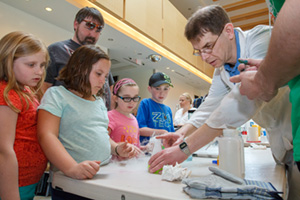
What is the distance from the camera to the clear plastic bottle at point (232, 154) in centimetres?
62

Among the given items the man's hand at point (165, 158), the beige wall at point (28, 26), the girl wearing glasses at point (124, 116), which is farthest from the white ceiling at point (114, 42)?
the man's hand at point (165, 158)

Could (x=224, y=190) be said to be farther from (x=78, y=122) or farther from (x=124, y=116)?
(x=124, y=116)

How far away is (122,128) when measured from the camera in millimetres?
1342

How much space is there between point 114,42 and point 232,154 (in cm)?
291

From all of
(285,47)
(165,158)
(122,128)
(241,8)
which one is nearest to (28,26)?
(122,128)

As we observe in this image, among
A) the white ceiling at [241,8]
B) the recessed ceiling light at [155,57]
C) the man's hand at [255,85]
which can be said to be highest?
the white ceiling at [241,8]

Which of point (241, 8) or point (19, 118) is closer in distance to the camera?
point (19, 118)

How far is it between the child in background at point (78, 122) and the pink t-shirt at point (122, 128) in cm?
29

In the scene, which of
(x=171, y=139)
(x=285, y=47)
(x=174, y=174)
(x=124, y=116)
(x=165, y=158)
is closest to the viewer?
(x=285, y=47)

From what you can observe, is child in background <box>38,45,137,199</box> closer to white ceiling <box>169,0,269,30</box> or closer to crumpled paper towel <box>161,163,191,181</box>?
crumpled paper towel <box>161,163,191,181</box>

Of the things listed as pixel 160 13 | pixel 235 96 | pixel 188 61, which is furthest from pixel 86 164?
pixel 188 61

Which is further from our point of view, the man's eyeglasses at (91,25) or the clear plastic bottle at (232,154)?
the man's eyeglasses at (91,25)

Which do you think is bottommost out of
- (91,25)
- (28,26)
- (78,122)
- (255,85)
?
(78,122)

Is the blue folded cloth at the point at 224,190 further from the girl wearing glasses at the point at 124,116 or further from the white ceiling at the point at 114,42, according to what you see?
the white ceiling at the point at 114,42
